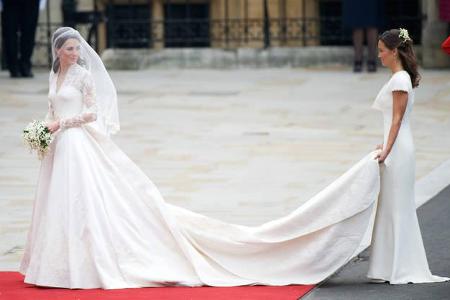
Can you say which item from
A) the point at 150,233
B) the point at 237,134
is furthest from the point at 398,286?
the point at 237,134

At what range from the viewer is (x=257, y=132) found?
17844mm

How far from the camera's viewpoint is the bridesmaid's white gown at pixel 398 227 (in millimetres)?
9688

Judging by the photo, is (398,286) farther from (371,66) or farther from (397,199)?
(371,66)

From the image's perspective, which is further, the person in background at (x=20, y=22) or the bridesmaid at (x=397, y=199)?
the person in background at (x=20, y=22)

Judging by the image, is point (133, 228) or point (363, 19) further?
point (363, 19)

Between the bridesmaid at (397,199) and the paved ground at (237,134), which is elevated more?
the bridesmaid at (397,199)

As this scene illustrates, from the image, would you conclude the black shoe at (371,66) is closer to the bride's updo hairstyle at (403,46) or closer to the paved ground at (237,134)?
the paved ground at (237,134)

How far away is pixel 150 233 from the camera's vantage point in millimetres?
10062

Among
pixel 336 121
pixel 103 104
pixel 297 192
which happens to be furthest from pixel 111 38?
pixel 103 104

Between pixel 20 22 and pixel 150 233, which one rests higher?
pixel 20 22

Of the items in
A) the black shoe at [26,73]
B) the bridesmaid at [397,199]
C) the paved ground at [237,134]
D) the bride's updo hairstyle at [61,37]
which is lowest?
the paved ground at [237,134]

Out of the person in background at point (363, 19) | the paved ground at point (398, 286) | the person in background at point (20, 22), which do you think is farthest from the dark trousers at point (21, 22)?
the paved ground at point (398, 286)

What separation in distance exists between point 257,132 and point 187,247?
7939 mm

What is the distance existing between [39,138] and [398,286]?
2550mm
